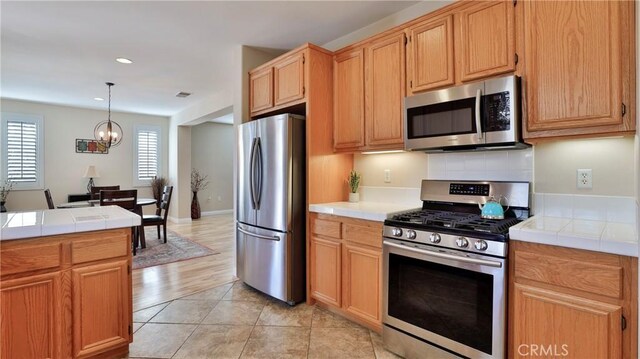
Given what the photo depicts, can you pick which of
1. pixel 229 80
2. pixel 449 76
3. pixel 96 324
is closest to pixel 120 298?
pixel 96 324

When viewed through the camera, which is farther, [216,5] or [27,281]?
[216,5]

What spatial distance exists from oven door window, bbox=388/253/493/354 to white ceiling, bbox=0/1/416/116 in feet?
6.94

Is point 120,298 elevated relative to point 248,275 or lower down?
elevated

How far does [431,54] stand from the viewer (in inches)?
84.6

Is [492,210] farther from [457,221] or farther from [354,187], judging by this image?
[354,187]

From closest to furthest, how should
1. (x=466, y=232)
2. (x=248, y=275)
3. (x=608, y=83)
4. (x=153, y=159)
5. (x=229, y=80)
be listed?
(x=608, y=83)
(x=466, y=232)
(x=248, y=275)
(x=229, y=80)
(x=153, y=159)

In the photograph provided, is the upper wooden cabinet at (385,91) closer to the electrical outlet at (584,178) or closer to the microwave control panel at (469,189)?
the microwave control panel at (469,189)

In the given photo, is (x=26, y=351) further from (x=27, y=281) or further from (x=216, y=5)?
(x=216, y=5)

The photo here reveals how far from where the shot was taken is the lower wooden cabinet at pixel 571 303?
1304 millimetres

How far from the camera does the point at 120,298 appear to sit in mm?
1891

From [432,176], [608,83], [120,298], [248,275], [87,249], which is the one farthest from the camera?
[248,275]

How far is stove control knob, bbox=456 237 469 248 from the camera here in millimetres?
1647

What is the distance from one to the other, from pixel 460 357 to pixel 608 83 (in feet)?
5.29

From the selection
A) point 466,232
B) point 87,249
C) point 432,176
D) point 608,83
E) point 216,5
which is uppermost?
point 216,5
